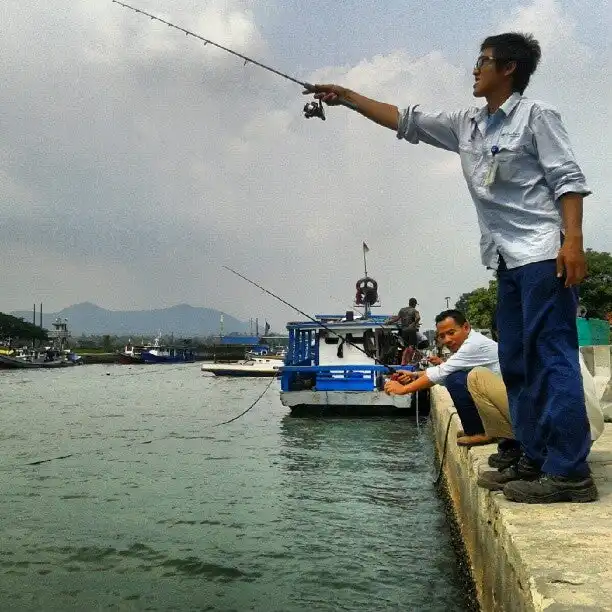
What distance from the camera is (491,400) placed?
434cm

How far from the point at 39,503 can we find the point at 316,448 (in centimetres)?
561

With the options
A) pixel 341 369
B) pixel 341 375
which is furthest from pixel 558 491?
pixel 341 375

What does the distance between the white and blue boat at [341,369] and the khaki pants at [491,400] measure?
1130 cm

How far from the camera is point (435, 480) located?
905 cm

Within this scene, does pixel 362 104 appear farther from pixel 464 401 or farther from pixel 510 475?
pixel 464 401

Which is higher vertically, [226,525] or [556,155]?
[556,155]

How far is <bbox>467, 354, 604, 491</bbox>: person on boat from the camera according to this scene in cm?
376

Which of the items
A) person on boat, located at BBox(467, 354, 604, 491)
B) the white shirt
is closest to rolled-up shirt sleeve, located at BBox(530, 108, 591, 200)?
person on boat, located at BBox(467, 354, 604, 491)

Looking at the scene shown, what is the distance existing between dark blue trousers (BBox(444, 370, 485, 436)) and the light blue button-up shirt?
1730 millimetres

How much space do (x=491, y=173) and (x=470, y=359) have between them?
5.91 feet

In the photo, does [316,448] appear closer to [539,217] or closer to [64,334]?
[539,217]

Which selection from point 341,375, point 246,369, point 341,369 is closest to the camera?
point 341,369

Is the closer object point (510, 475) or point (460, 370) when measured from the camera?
point (510, 475)

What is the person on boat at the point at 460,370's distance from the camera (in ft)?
15.3
